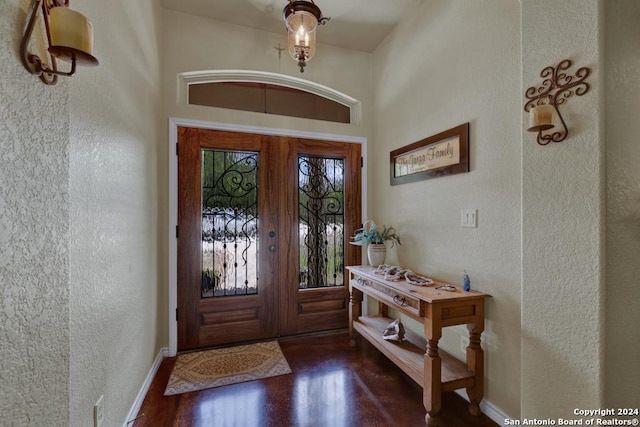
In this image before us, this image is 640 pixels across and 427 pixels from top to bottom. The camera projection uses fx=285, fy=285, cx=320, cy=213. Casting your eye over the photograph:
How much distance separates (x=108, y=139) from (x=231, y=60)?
5.81 feet

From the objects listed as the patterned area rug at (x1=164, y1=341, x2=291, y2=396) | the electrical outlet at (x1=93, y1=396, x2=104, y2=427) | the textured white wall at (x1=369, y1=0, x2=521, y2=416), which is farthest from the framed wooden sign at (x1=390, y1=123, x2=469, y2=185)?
the electrical outlet at (x1=93, y1=396, x2=104, y2=427)

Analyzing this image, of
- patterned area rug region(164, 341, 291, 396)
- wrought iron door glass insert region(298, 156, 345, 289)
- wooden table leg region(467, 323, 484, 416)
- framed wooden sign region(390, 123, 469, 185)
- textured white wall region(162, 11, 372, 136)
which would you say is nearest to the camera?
wooden table leg region(467, 323, 484, 416)

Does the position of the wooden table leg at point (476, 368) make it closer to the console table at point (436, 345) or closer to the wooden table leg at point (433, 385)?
the console table at point (436, 345)

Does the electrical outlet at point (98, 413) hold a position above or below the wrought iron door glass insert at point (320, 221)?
below

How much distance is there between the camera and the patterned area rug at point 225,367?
217 centimetres

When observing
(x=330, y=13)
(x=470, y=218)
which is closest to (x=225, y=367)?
(x=470, y=218)

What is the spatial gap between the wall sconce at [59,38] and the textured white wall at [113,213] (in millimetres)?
256

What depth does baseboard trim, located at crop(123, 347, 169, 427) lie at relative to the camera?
68.6 inches

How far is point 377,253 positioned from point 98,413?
217 centimetres

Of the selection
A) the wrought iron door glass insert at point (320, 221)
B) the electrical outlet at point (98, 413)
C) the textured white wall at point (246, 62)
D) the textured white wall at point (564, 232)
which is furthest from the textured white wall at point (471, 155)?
the electrical outlet at point (98, 413)

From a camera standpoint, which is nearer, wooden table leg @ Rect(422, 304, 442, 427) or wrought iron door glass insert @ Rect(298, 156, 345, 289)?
wooden table leg @ Rect(422, 304, 442, 427)

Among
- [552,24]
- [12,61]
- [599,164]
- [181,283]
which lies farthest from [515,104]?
[181,283]

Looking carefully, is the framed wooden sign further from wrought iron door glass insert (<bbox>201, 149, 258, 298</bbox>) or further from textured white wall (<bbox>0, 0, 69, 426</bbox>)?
textured white wall (<bbox>0, 0, 69, 426</bbox>)

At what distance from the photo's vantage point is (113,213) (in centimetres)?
154
